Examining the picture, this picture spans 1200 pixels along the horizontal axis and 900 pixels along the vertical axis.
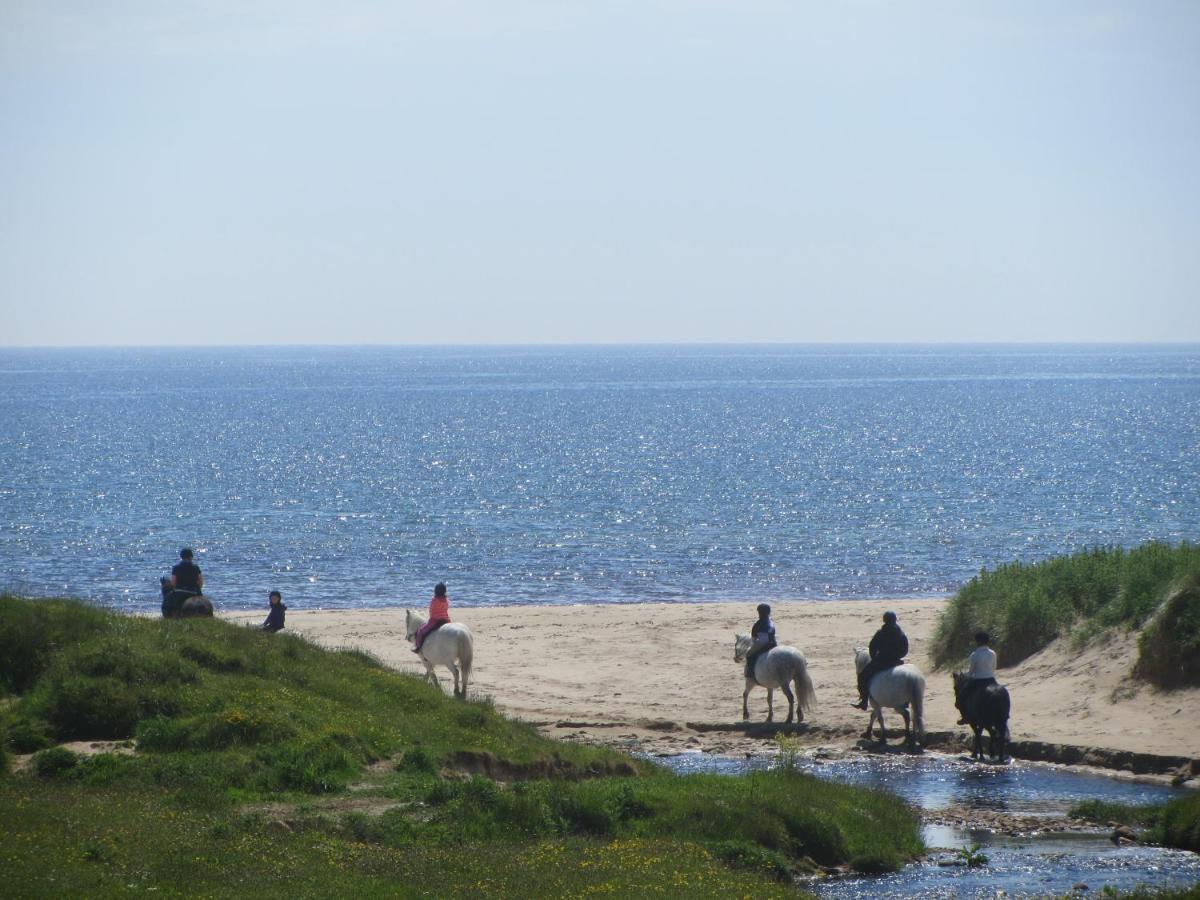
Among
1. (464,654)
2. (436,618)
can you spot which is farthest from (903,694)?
(436,618)

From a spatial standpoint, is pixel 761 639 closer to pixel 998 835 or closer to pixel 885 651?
pixel 885 651

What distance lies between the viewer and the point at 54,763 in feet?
54.5

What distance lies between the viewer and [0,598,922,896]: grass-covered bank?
13.4 m

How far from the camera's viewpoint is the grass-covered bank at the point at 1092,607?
23188 mm

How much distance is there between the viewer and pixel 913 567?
48.2 metres

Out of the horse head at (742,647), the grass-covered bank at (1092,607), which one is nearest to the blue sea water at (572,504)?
the grass-covered bank at (1092,607)

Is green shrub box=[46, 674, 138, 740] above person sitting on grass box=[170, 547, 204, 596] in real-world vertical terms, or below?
below

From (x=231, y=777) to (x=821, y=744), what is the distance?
1113 centimetres

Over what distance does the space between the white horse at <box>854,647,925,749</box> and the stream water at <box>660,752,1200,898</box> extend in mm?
668

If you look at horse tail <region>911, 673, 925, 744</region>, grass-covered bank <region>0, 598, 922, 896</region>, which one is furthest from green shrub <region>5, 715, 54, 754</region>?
horse tail <region>911, 673, 925, 744</region>

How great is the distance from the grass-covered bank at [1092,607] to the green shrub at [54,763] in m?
17.9

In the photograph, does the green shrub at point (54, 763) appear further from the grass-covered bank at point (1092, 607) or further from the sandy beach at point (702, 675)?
the grass-covered bank at point (1092, 607)

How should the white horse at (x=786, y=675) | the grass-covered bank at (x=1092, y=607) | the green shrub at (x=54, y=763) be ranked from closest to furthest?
1. the green shrub at (x=54, y=763)
2. the grass-covered bank at (x=1092, y=607)
3. the white horse at (x=786, y=675)

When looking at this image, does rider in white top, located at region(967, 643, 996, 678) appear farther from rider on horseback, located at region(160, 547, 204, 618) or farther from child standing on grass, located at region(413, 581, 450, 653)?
rider on horseback, located at region(160, 547, 204, 618)
